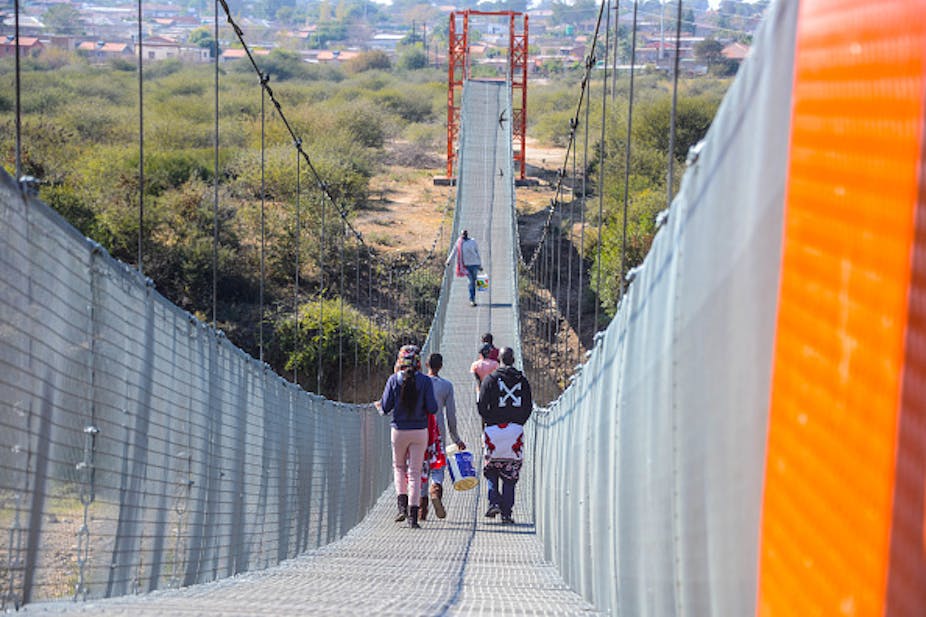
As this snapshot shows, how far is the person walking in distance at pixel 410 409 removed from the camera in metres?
6.05

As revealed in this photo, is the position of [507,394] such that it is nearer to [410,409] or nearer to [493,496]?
[410,409]

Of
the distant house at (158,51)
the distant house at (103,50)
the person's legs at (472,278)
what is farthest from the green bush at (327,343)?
the distant house at (158,51)

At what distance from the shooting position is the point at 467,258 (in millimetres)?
15500

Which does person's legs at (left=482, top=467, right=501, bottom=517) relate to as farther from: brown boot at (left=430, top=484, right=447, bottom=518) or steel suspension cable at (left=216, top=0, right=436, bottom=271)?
steel suspension cable at (left=216, top=0, right=436, bottom=271)

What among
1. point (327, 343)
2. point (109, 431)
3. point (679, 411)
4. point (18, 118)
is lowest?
point (327, 343)

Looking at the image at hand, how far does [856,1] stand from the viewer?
1.68 metres

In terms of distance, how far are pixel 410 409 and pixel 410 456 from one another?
29 cm

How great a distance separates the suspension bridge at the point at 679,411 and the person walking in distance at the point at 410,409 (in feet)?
3.19

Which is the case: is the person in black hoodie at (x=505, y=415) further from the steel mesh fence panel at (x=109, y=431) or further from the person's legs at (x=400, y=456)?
the steel mesh fence panel at (x=109, y=431)

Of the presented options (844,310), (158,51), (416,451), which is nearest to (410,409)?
(416,451)

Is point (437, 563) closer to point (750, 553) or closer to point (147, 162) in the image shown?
point (750, 553)

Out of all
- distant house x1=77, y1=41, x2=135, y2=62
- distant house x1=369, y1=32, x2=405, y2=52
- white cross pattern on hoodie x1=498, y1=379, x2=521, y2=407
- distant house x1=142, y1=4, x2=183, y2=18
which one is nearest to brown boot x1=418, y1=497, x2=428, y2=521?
white cross pattern on hoodie x1=498, y1=379, x2=521, y2=407

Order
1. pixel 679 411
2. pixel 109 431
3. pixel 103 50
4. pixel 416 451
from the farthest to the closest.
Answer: pixel 103 50
pixel 416 451
pixel 109 431
pixel 679 411

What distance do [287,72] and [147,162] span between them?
1354 inches
